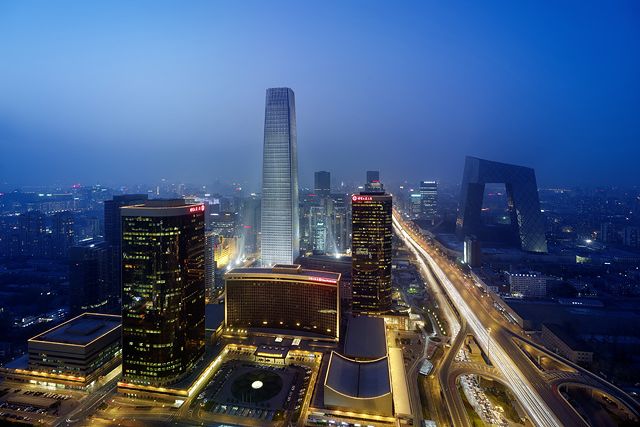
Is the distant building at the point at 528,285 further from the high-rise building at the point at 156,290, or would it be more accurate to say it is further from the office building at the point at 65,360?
the office building at the point at 65,360

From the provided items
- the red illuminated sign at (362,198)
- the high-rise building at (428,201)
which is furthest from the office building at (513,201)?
the red illuminated sign at (362,198)

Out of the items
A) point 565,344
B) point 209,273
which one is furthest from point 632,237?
point 209,273

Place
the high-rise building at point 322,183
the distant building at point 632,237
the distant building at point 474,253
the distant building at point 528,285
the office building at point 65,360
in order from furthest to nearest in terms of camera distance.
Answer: the high-rise building at point 322,183 < the distant building at point 632,237 < the distant building at point 474,253 < the distant building at point 528,285 < the office building at point 65,360

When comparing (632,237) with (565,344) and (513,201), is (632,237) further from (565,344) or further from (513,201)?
(565,344)

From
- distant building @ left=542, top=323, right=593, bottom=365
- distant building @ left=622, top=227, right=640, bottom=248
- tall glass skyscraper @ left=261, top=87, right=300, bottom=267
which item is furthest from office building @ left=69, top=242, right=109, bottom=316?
distant building @ left=622, top=227, right=640, bottom=248

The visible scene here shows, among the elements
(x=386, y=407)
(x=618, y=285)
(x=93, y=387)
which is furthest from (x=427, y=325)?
(x=93, y=387)

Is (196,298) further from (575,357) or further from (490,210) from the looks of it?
(490,210)

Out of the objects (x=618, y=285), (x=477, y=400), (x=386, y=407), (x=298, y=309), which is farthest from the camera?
(x=618, y=285)
